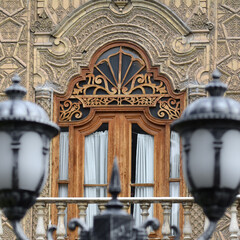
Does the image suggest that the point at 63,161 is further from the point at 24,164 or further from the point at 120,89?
the point at 24,164

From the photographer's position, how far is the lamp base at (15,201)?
5957mm

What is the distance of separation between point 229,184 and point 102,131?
702cm

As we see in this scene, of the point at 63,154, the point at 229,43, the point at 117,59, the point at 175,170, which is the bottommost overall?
the point at 175,170

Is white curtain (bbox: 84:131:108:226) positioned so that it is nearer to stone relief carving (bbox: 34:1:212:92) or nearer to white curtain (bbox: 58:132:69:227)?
white curtain (bbox: 58:132:69:227)

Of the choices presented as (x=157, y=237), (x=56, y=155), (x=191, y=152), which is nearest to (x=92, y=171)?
(x=56, y=155)

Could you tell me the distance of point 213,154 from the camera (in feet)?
19.2

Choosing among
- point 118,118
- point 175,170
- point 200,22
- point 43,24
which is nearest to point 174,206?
point 175,170

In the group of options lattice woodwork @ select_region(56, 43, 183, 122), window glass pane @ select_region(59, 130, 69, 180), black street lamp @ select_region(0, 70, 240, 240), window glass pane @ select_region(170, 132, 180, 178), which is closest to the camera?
black street lamp @ select_region(0, 70, 240, 240)

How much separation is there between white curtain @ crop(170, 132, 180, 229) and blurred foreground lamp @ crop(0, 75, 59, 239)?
6528 mm

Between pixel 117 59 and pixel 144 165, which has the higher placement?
pixel 117 59

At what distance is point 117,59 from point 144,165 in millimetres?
1547

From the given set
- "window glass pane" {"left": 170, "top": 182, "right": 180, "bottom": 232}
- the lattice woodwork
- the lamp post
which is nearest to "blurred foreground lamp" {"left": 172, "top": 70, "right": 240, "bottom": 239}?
the lamp post

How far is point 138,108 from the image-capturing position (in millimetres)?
12766

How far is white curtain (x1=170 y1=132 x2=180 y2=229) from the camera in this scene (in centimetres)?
1246
